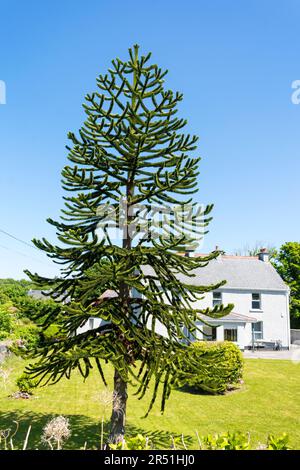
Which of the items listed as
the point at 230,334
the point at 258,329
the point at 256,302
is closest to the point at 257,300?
the point at 256,302

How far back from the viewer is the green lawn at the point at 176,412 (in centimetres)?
1340

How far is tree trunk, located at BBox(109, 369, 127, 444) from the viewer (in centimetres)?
1004

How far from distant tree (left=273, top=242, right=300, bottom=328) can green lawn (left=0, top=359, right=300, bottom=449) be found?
28335 millimetres

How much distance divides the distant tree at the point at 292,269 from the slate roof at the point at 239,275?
1234 cm

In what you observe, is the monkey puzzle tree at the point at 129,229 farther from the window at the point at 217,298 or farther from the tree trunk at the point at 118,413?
→ the window at the point at 217,298

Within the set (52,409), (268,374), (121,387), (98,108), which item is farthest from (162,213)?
(268,374)

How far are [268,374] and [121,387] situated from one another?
59.4 ft

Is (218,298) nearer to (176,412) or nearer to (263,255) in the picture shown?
(263,255)

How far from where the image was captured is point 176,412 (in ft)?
55.1

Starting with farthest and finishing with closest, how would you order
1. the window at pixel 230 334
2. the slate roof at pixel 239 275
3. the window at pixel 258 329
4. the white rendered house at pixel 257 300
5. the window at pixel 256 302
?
1. the window at pixel 256 302
2. the slate roof at pixel 239 275
3. the window at pixel 258 329
4. the white rendered house at pixel 257 300
5. the window at pixel 230 334

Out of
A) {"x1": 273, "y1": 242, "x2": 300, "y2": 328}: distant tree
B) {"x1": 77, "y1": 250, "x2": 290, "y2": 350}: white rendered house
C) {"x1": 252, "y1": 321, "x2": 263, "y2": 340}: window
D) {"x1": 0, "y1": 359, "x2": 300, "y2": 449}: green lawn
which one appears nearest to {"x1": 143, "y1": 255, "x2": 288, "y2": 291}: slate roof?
{"x1": 77, "y1": 250, "x2": 290, "y2": 350}: white rendered house

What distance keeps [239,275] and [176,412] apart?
79.1 feet

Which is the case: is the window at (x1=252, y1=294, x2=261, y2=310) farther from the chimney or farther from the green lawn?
the green lawn

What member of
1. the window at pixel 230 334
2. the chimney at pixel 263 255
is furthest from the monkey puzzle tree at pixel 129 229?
the chimney at pixel 263 255
